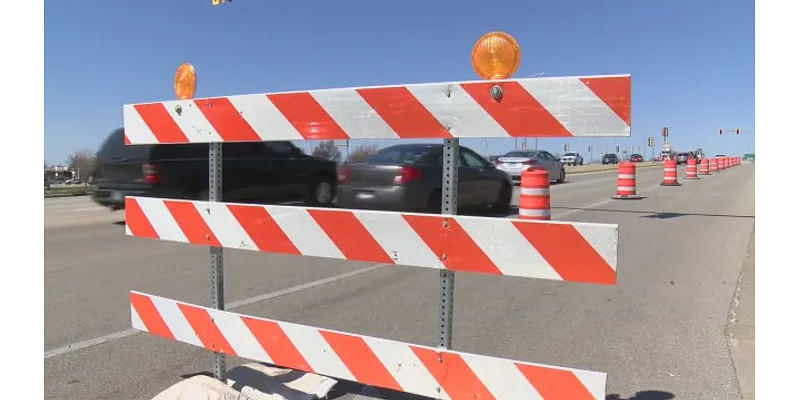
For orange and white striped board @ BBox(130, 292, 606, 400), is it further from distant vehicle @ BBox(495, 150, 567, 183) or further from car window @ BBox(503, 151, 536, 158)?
car window @ BBox(503, 151, 536, 158)

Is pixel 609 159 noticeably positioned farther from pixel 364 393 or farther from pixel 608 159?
pixel 364 393

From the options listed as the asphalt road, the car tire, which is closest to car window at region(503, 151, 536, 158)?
the car tire

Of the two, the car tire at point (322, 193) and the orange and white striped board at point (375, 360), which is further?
the car tire at point (322, 193)

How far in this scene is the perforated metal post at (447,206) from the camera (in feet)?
8.80

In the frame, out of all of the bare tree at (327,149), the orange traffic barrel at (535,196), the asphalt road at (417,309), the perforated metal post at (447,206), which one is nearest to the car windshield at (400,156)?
the orange traffic barrel at (535,196)

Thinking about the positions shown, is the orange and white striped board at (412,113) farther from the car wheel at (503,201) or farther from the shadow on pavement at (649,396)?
the car wheel at (503,201)

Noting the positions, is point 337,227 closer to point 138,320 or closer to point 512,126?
point 512,126

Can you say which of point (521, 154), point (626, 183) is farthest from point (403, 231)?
point (521, 154)

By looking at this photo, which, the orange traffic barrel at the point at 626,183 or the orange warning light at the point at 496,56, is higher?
the orange warning light at the point at 496,56

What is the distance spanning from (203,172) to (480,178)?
5990mm

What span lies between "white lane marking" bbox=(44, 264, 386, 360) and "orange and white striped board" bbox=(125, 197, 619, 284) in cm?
159

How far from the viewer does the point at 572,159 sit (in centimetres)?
6831

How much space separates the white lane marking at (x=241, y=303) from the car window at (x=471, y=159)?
5.61 meters

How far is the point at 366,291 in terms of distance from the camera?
6.13 meters
